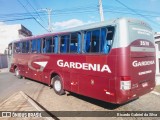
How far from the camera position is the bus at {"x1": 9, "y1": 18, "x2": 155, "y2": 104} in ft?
23.7

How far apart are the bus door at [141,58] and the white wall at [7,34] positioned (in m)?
37.9

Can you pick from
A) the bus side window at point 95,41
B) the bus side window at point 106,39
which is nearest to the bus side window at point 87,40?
the bus side window at point 95,41

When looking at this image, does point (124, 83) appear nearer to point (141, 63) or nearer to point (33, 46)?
point (141, 63)

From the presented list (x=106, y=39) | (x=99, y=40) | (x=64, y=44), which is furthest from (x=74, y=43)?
(x=106, y=39)

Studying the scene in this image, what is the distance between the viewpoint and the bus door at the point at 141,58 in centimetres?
748

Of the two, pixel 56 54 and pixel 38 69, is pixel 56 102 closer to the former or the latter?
pixel 56 54

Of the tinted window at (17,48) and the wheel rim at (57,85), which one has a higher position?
the tinted window at (17,48)

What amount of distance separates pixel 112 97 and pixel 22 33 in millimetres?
41881

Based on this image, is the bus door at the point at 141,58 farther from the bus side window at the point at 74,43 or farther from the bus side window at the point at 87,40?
the bus side window at the point at 74,43

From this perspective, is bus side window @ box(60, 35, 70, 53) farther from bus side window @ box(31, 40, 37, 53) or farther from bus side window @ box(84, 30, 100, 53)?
bus side window @ box(31, 40, 37, 53)

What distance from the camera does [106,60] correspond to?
299 inches

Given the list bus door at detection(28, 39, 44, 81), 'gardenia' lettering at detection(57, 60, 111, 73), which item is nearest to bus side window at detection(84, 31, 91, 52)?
'gardenia' lettering at detection(57, 60, 111, 73)

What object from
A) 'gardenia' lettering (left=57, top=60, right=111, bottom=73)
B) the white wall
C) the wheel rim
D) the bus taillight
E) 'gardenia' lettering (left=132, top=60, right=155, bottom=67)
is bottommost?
the wheel rim

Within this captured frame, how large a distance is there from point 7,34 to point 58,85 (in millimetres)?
36278
